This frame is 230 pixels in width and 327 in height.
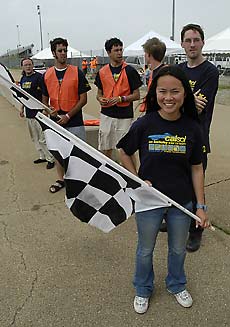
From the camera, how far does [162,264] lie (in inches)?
112

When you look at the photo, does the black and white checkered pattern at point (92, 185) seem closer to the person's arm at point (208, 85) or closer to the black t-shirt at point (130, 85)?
the person's arm at point (208, 85)

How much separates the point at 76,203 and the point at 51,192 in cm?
229

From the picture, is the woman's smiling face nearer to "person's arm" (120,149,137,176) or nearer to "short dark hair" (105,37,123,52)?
"person's arm" (120,149,137,176)

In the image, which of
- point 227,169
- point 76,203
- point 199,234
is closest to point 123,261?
point 199,234

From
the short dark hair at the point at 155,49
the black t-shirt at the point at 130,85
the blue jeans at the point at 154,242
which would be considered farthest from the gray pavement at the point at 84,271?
the short dark hair at the point at 155,49

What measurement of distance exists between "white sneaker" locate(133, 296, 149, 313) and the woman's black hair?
1.31 m

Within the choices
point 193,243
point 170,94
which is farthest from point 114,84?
point 170,94

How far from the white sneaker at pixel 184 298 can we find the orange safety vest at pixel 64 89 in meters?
2.50

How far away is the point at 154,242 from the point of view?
2256 millimetres

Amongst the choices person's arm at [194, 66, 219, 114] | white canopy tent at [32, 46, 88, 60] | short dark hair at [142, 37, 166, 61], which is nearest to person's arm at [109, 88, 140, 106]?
short dark hair at [142, 37, 166, 61]

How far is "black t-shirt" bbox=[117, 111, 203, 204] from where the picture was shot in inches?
80.6

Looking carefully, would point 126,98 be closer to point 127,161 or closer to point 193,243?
point 193,243

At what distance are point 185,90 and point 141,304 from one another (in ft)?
4.85

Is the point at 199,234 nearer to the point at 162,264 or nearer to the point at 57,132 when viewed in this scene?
the point at 162,264
